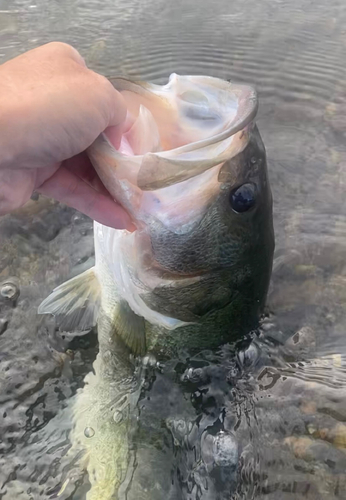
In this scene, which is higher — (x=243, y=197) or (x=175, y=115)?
(x=175, y=115)

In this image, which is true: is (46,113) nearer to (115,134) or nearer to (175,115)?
(115,134)

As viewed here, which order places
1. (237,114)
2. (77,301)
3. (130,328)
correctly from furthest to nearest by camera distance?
(77,301)
(130,328)
(237,114)

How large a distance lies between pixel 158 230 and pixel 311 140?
6.88ft

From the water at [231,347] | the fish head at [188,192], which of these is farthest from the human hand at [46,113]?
the water at [231,347]

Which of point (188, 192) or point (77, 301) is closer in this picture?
point (188, 192)

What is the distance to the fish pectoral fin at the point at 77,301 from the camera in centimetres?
209

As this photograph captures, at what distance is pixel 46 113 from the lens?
1291 mm

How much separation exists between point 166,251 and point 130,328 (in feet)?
1.54

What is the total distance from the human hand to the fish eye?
0.43 m

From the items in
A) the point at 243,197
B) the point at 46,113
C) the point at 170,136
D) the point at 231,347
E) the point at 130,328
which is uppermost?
the point at 46,113

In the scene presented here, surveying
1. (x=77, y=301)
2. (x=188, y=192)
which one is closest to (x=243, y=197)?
(x=188, y=192)

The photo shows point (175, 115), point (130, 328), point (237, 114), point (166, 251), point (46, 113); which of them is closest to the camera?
point (46, 113)

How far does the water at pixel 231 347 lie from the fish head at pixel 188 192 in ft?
1.62

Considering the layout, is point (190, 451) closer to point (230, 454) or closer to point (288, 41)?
point (230, 454)
